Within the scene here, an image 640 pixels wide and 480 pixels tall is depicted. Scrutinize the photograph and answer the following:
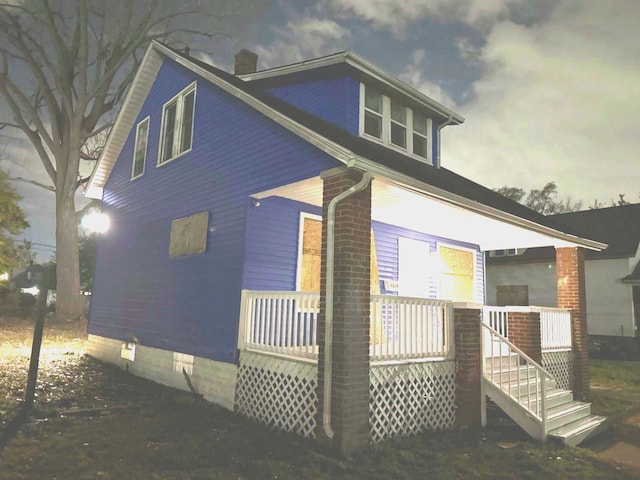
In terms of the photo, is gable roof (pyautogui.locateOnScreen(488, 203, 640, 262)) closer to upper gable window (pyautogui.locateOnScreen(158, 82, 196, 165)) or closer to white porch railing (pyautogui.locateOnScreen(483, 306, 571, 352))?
white porch railing (pyautogui.locateOnScreen(483, 306, 571, 352))

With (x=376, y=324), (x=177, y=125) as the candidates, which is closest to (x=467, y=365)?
(x=376, y=324)

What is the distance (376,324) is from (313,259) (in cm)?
228

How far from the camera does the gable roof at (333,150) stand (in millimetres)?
6422

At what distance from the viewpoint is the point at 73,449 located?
5.64 m

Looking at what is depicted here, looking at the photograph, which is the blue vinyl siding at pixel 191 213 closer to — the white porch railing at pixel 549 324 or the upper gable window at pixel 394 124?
the upper gable window at pixel 394 124

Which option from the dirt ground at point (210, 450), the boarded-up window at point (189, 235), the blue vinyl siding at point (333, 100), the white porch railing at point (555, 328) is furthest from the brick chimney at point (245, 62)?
the white porch railing at point (555, 328)

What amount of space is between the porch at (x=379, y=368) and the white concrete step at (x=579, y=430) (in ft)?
2.00

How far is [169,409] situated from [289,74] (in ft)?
26.2

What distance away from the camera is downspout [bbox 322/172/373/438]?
590 cm

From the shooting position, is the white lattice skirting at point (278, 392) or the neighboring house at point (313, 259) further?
the white lattice skirting at point (278, 392)

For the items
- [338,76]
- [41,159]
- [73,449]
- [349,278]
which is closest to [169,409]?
[73,449]

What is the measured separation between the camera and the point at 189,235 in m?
9.50

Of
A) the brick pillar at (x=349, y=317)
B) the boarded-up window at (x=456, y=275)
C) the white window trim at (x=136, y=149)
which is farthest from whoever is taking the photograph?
the boarded-up window at (x=456, y=275)

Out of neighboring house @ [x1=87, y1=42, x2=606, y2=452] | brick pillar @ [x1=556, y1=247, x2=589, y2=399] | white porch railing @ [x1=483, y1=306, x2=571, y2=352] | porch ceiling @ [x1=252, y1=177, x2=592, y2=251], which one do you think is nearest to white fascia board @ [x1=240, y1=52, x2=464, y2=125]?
neighboring house @ [x1=87, y1=42, x2=606, y2=452]
